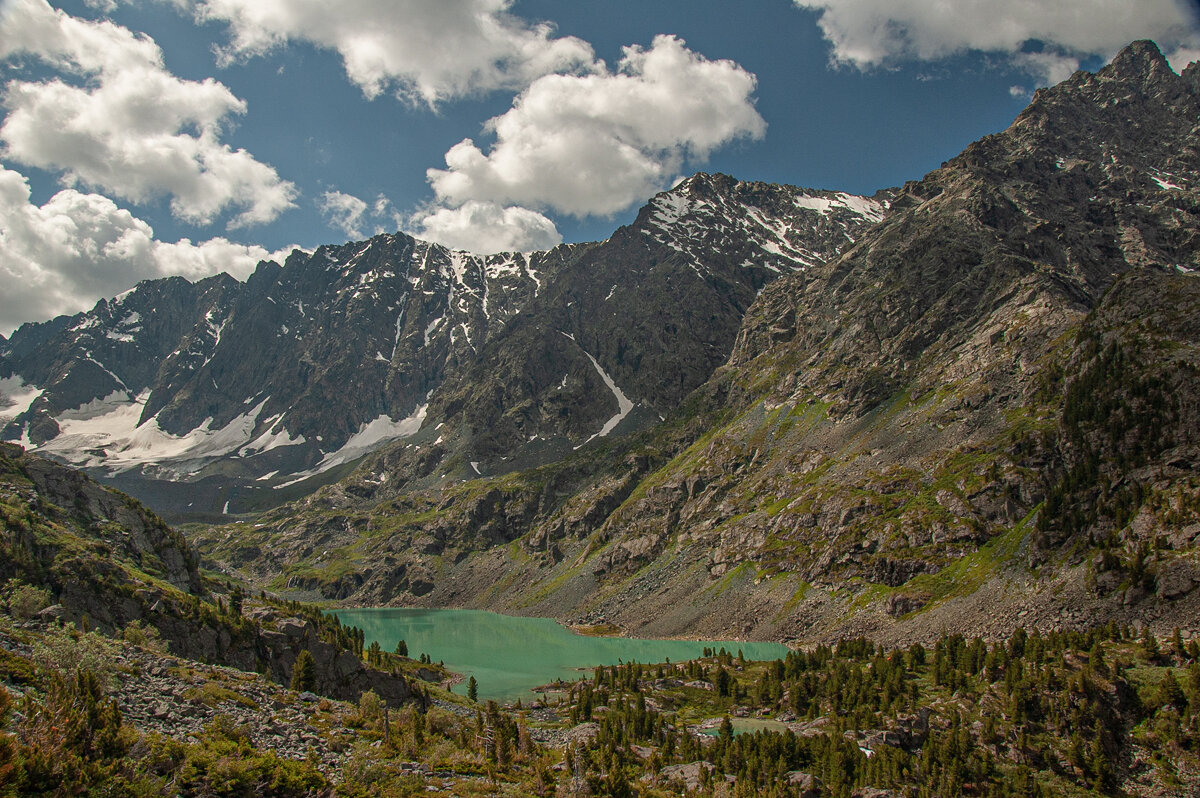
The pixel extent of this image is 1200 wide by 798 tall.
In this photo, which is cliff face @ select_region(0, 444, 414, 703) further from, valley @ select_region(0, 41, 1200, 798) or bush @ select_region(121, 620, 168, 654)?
bush @ select_region(121, 620, 168, 654)

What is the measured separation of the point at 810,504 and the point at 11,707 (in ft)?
463

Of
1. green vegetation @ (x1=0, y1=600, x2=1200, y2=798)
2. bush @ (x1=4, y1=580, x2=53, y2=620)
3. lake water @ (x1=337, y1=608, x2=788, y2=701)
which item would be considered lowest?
lake water @ (x1=337, y1=608, x2=788, y2=701)

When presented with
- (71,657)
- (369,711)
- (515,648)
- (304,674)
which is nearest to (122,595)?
(304,674)

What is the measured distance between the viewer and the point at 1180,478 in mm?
80812

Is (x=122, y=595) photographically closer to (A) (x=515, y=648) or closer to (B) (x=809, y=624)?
(A) (x=515, y=648)

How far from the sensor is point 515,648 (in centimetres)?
13625

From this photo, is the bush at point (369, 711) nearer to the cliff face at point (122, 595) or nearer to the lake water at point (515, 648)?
the cliff face at point (122, 595)

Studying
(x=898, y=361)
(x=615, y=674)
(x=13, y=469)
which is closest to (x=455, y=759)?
(x=615, y=674)

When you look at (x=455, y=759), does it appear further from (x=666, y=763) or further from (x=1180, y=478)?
(x=1180, y=478)

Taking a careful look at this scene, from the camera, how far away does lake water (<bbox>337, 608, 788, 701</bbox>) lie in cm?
10731

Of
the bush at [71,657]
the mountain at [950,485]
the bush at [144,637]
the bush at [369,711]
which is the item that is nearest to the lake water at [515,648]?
the mountain at [950,485]

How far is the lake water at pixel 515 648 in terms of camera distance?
107 m

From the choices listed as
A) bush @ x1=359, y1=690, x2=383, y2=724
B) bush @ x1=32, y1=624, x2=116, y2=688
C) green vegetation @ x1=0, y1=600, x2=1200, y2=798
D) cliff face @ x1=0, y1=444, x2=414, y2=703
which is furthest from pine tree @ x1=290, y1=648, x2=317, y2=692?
bush @ x1=32, y1=624, x2=116, y2=688

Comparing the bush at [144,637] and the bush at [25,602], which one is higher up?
the bush at [25,602]
